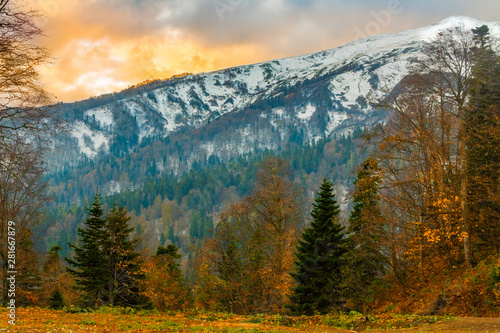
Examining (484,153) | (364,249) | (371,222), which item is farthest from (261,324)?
(484,153)

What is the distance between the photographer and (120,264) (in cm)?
3591

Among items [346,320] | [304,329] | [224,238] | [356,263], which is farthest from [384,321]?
[224,238]

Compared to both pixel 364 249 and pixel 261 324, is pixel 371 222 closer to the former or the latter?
pixel 364 249

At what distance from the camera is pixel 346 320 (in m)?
16.4

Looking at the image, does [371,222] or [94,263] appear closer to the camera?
[371,222]

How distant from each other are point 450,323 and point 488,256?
865 cm

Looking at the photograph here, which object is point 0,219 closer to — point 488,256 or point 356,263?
point 356,263

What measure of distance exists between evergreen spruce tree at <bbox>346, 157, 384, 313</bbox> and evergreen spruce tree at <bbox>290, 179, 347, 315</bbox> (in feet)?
2.75

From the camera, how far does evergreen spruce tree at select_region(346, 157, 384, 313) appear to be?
1050 inches

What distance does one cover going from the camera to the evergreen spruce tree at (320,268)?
28.2 m

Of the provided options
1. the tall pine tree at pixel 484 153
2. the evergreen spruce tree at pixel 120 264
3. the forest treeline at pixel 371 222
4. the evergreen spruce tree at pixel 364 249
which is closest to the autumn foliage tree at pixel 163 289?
the forest treeline at pixel 371 222

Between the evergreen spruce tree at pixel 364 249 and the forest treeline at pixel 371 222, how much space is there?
4.3 inches

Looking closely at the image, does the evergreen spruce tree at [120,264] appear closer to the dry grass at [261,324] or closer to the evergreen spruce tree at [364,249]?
the dry grass at [261,324]

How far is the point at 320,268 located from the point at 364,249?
334cm
